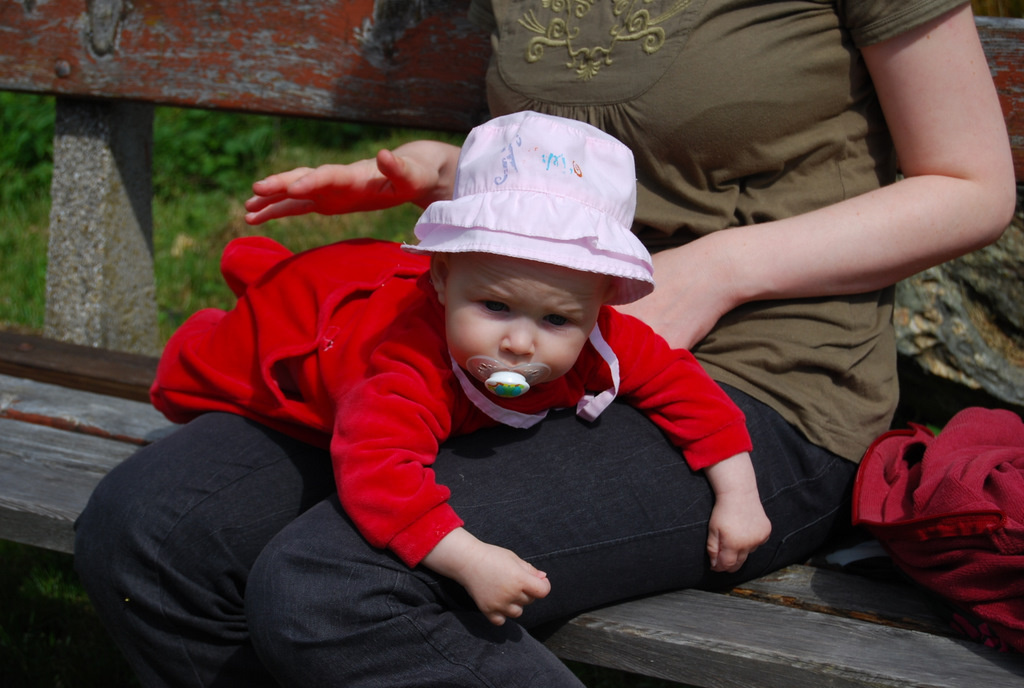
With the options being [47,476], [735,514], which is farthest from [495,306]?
[47,476]

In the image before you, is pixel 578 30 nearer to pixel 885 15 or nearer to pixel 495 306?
pixel 885 15

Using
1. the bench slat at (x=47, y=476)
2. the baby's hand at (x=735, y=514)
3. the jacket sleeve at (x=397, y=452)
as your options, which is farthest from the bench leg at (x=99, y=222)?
the baby's hand at (x=735, y=514)

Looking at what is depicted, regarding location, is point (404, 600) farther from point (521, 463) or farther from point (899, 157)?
point (899, 157)

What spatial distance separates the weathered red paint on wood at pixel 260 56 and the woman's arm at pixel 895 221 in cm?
97

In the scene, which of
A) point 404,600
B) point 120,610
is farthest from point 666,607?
point 120,610

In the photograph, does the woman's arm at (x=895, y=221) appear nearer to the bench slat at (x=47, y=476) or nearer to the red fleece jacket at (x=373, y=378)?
the red fleece jacket at (x=373, y=378)

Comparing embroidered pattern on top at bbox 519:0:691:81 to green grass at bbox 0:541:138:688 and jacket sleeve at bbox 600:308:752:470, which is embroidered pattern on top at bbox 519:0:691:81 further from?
green grass at bbox 0:541:138:688

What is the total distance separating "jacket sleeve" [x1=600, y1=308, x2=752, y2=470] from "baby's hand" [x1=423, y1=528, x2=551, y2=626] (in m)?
0.36

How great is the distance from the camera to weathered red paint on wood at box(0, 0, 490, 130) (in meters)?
2.55

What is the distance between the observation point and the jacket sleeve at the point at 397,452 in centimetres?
147

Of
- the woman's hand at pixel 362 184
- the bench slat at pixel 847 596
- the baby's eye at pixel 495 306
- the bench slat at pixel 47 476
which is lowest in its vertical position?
the bench slat at pixel 47 476

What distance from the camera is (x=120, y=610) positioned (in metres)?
1.73

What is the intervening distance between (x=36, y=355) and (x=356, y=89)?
1.11 metres

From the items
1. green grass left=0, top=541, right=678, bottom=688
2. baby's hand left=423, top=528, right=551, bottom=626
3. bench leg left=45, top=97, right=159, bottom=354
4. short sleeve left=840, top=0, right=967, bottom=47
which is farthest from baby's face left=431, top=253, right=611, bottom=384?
bench leg left=45, top=97, right=159, bottom=354
